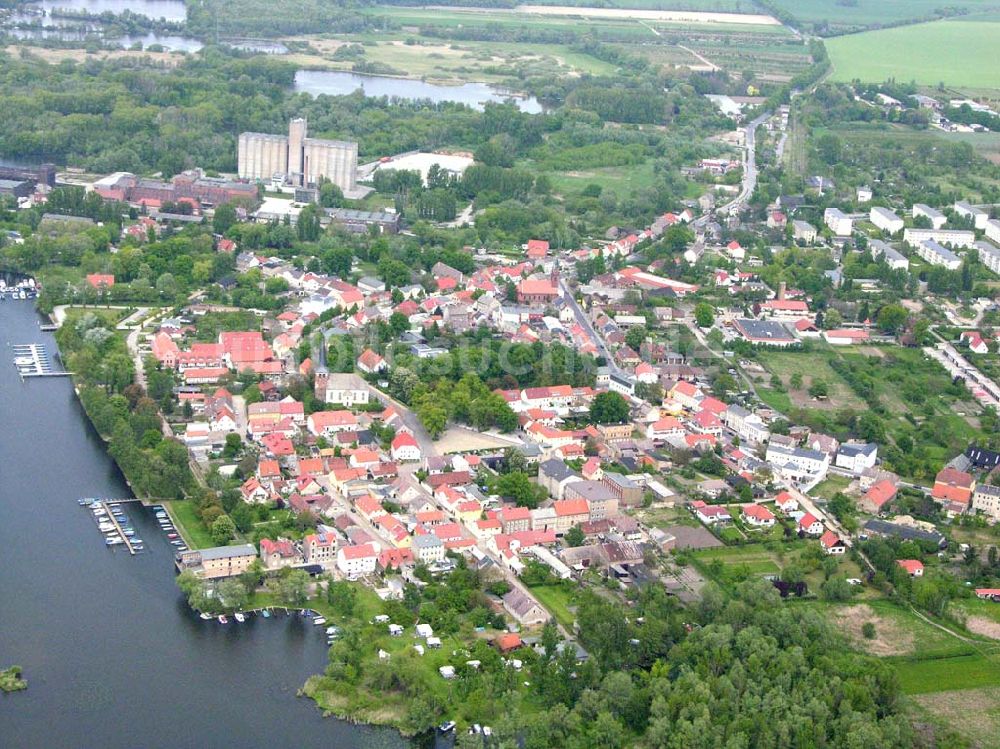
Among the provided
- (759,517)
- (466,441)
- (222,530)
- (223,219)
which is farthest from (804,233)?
(222,530)

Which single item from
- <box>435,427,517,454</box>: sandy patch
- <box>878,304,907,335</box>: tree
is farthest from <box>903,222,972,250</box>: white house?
<box>435,427,517,454</box>: sandy patch

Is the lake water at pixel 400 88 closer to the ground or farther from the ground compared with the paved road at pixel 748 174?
farther from the ground

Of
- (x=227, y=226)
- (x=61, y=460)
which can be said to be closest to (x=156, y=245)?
(x=227, y=226)

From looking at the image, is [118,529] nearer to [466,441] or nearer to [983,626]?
[466,441]

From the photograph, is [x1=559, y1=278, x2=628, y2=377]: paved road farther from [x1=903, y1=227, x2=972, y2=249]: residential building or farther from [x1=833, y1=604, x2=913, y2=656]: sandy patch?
[x1=903, y1=227, x2=972, y2=249]: residential building

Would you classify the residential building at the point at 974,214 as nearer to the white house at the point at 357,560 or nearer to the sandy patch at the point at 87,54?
the white house at the point at 357,560

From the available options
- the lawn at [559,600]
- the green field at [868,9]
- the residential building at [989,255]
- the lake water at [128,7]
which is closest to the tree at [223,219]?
the lawn at [559,600]

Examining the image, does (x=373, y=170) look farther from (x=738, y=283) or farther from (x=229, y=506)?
(x=229, y=506)
